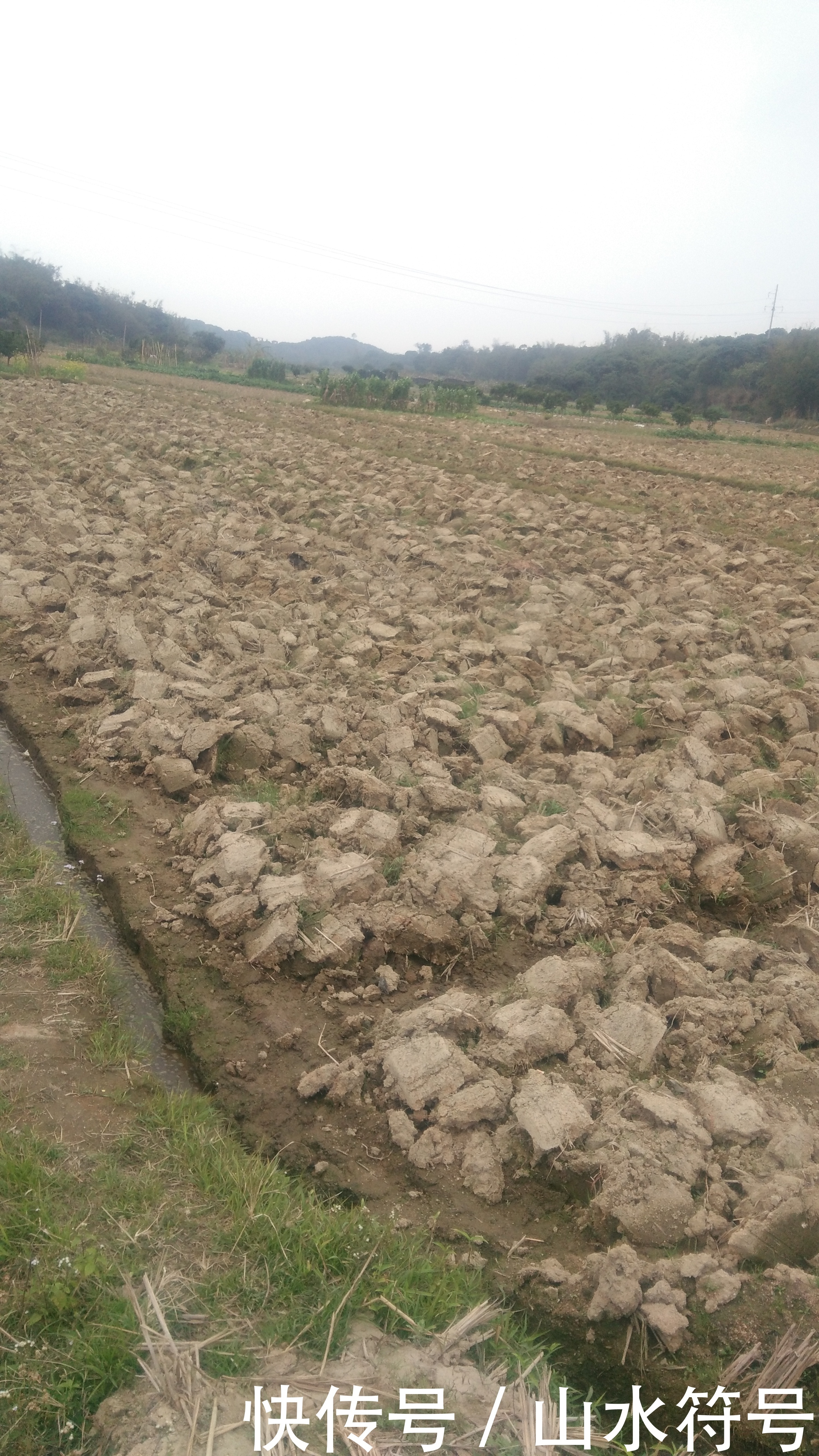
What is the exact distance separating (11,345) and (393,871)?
30.7 metres

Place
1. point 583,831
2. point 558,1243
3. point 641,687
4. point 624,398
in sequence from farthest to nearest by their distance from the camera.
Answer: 1. point 624,398
2. point 641,687
3. point 583,831
4. point 558,1243

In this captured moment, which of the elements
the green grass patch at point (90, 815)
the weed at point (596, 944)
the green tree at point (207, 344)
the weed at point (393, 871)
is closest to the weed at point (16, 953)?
the green grass patch at point (90, 815)

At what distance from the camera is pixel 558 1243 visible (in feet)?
8.58

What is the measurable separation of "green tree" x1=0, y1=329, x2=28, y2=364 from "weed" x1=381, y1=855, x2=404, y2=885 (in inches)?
1190

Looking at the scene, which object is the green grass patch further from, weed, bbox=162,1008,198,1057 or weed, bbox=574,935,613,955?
weed, bbox=574,935,613,955

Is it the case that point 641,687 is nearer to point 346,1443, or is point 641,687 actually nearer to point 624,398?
point 346,1443

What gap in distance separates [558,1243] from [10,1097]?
6.04 ft

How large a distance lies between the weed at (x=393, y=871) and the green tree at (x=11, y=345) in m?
30.2

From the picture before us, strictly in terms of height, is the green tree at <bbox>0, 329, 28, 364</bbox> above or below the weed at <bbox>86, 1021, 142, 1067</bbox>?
above

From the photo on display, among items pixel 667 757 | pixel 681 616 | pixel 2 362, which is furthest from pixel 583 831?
pixel 2 362

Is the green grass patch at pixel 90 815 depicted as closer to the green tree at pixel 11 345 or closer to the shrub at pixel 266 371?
the green tree at pixel 11 345

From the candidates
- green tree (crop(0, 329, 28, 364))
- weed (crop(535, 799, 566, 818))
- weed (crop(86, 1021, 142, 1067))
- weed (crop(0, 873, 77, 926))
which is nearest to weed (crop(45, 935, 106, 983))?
weed (crop(0, 873, 77, 926))

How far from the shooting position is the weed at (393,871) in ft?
13.4

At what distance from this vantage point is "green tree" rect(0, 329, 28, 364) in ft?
92.5
